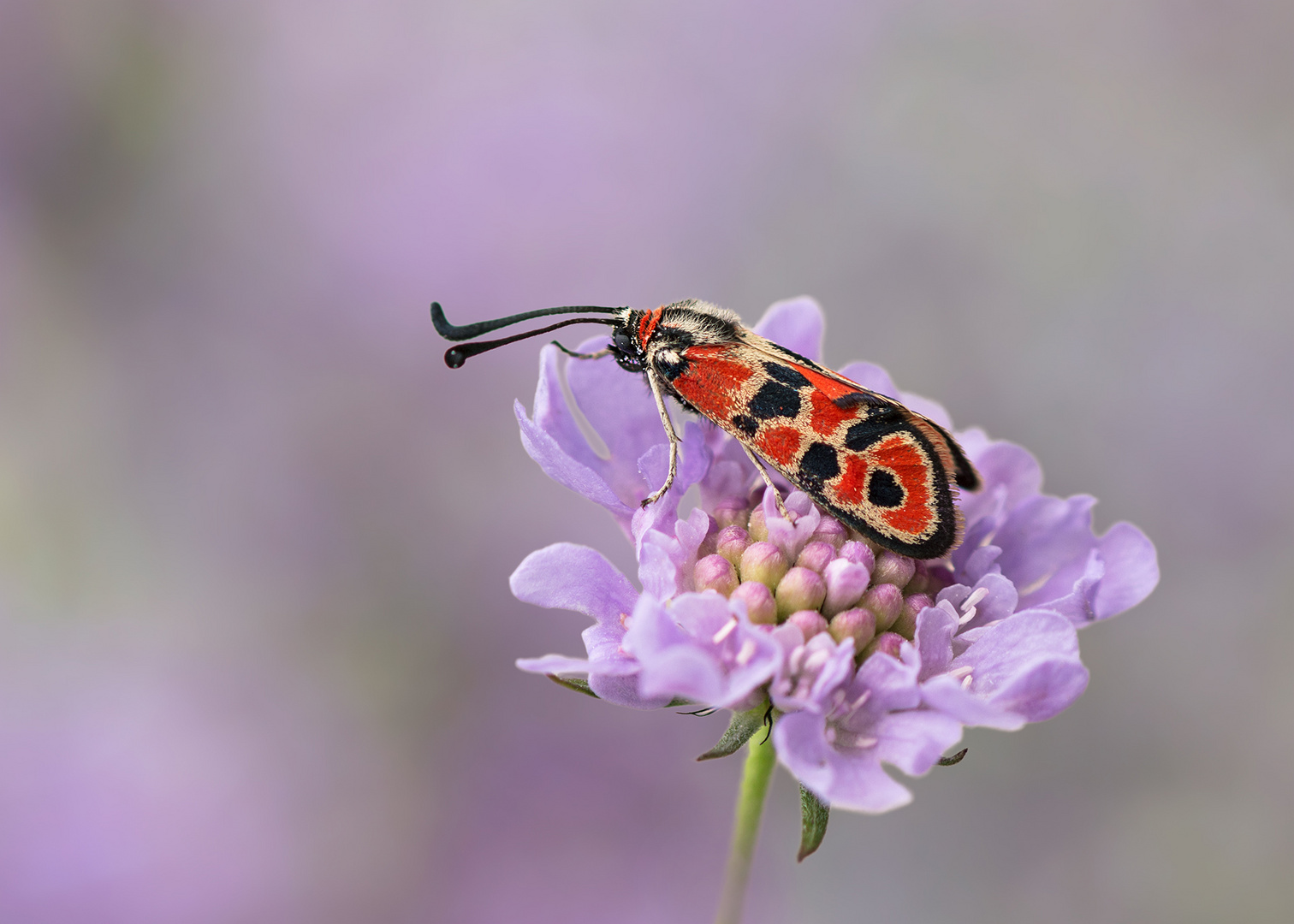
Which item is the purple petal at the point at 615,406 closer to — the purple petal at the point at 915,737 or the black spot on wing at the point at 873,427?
the black spot on wing at the point at 873,427

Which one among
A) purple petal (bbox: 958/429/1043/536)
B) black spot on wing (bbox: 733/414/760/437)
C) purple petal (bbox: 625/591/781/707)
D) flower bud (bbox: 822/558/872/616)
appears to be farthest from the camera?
purple petal (bbox: 958/429/1043/536)

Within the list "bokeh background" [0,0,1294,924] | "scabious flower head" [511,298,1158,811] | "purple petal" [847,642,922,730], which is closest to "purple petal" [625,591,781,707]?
"scabious flower head" [511,298,1158,811]

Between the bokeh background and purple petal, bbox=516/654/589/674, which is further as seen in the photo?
the bokeh background

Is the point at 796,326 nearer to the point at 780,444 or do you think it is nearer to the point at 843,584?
the point at 780,444

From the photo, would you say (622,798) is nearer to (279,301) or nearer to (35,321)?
(279,301)

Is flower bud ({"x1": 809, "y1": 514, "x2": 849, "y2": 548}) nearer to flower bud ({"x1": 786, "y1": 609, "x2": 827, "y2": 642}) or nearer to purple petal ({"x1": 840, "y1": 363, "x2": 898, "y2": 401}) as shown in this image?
flower bud ({"x1": 786, "y1": 609, "x2": 827, "y2": 642})

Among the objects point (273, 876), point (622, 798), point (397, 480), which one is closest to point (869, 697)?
point (622, 798)

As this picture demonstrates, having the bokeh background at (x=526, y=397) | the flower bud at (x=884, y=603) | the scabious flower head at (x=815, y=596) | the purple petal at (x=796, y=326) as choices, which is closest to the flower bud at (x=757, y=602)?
the scabious flower head at (x=815, y=596)

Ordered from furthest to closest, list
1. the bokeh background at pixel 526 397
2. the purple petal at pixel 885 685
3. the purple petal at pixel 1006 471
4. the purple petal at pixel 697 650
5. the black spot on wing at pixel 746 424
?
1. the bokeh background at pixel 526 397
2. the purple petal at pixel 1006 471
3. the black spot on wing at pixel 746 424
4. the purple petal at pixel 885 685
5. the purple petal at pixel 697 650
